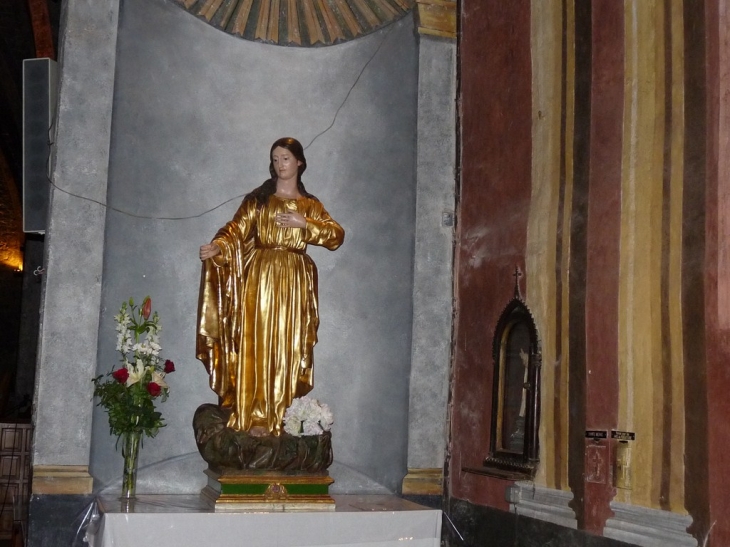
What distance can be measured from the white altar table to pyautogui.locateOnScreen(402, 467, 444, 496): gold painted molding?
0.66 meters

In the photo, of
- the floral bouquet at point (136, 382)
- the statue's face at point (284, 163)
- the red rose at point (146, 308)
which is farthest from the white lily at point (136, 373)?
the statue's face at point (284, 163)

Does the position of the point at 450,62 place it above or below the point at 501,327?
above

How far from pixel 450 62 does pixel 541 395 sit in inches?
104

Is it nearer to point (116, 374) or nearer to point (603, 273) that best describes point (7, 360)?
point (116, 374)

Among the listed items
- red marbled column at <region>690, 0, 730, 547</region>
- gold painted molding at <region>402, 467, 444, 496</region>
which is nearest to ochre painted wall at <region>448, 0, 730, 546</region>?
red marbled column at <region>690, 0, 730, 547</region>

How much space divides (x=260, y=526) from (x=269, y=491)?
0.82ft

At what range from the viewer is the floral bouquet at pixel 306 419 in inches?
205

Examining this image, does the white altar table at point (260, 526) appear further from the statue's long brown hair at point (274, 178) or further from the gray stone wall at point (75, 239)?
the statue's long brown hair at point (274, 178)

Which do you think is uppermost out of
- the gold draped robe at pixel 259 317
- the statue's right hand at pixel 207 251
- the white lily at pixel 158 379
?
the statue's right hand at pixel 207 251

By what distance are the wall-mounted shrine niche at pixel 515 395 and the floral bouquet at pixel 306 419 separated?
101cm

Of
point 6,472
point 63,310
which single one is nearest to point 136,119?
point 63,310

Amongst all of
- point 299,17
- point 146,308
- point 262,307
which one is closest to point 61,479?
point 146,308

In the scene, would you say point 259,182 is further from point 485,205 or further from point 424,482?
point 424,482

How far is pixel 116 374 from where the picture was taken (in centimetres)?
518
